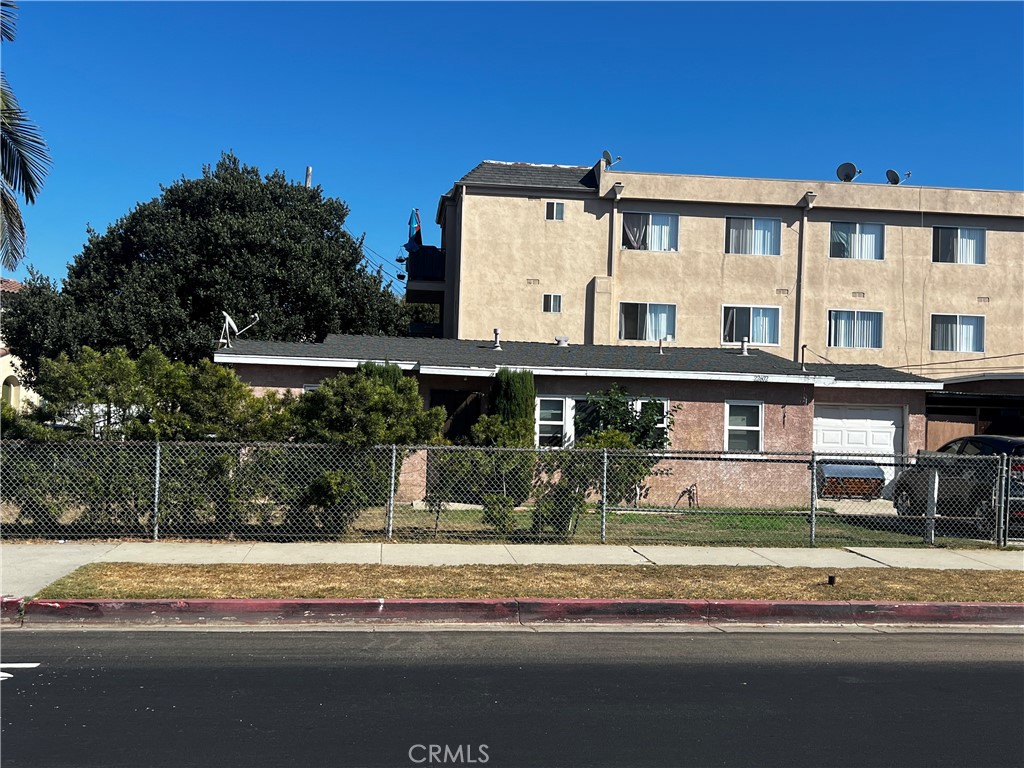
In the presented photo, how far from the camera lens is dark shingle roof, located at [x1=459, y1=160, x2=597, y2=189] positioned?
1043 inches

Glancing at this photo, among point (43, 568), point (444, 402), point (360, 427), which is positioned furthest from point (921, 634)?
point (444, 402)

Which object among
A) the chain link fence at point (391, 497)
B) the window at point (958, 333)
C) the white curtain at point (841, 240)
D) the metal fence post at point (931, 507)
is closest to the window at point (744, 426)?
the chain link fence at point (391, 497)

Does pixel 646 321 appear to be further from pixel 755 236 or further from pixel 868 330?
pixel 868 330

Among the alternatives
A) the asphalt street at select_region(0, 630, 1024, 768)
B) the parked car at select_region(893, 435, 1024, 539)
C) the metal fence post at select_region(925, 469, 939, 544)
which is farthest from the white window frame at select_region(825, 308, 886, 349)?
the asphalt street at select_region(0, 630, 1024, 768)

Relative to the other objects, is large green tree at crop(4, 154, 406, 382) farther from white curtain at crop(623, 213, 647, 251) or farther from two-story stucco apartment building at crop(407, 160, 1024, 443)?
white curtain at crop(623, 213, 647, 251)

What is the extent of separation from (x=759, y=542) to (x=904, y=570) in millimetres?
2265

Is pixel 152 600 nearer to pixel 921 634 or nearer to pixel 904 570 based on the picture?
pixel 921 634

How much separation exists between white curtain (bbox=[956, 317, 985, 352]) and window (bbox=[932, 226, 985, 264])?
1744 mm

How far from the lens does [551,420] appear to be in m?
18.0

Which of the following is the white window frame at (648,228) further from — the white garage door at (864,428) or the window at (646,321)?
the white garage door at (864,428)

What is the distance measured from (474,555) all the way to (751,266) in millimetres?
17804

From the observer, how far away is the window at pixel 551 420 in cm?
1800

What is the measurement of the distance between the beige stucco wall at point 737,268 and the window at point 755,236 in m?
0.24

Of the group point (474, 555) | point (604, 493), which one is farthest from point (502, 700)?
point (604, 493)
